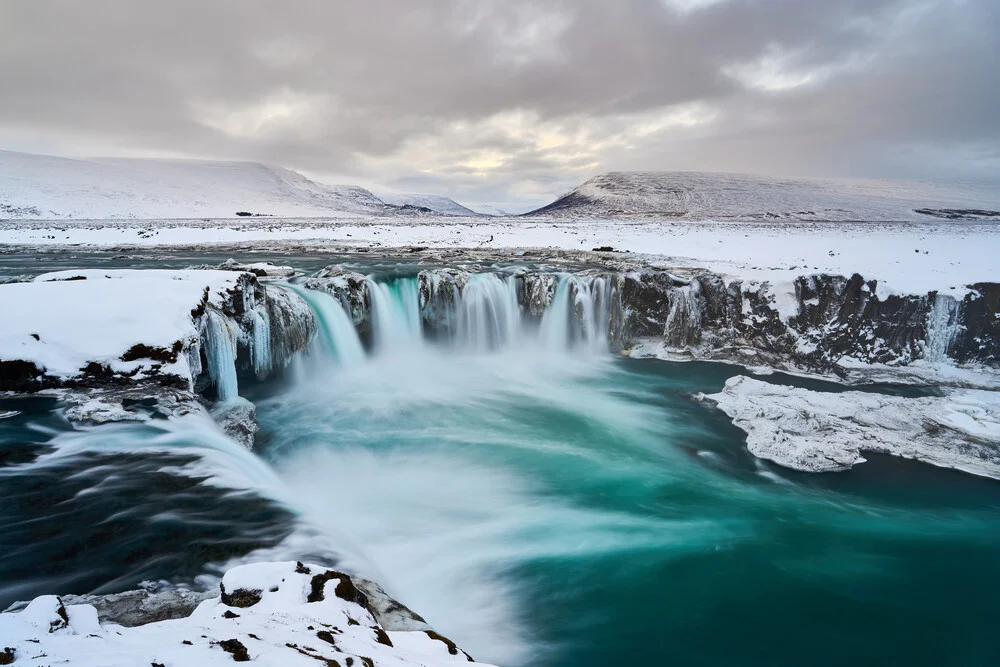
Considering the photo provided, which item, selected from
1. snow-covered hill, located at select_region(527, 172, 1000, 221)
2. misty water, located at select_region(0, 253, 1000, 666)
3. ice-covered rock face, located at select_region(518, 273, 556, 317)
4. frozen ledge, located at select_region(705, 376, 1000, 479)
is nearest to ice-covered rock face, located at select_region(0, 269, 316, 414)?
misty water, located at select_region(0, 253, 1000, 666)

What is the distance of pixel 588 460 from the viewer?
1020 cm

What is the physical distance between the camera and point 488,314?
55.9ft

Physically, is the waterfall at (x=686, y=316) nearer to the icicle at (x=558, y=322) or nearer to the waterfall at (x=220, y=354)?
the icicle at (x=558, y=322)

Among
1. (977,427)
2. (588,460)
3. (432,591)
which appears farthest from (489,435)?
(977,427)

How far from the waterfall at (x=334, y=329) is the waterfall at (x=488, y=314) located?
3.83m

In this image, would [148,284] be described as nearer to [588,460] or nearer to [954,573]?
[588,460]

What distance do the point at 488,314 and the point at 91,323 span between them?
37.3ft

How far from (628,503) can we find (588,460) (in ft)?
5.46

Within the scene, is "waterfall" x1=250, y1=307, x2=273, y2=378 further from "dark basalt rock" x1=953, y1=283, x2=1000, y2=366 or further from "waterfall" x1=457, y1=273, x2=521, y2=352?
"dark basalt rock" x1=953, y1=283, x2=1000, y2=366

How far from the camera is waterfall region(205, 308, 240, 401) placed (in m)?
9.04

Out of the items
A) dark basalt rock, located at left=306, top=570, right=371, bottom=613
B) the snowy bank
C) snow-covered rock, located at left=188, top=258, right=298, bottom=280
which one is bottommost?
dark basalt rock, located at left=306, top=570, right=371, bottom=613

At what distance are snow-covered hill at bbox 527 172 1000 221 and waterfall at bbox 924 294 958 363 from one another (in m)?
57.3

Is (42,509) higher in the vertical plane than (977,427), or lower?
higher

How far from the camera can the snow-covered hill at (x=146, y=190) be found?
7800 cm
